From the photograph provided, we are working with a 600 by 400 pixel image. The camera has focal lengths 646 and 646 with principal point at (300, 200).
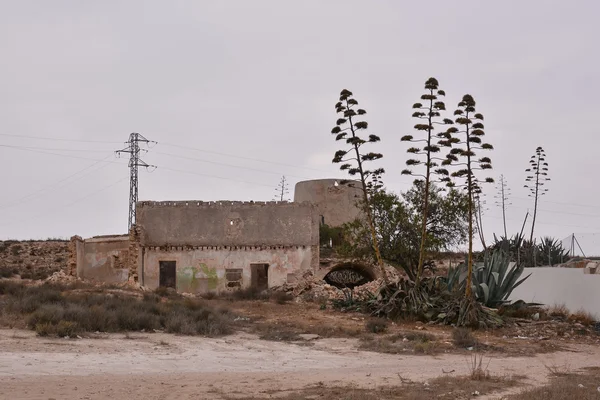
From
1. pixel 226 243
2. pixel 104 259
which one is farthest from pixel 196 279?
pixel 104 259

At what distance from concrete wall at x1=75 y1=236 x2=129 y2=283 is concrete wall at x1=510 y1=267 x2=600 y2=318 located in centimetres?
1734

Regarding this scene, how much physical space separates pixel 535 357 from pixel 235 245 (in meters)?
18.7

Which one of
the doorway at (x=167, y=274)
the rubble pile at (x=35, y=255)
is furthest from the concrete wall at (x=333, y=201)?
the rubble pile at (x=35, y=255)

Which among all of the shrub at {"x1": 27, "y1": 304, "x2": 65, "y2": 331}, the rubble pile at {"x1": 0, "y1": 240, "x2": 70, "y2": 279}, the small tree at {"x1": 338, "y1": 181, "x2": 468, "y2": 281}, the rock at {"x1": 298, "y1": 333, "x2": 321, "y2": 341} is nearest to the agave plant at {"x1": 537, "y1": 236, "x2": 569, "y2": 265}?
the small tree at {"x1": 338, "y1": 181, "x2": 468, "y2": 281}

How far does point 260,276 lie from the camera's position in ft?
101

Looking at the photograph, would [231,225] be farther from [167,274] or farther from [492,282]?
[492,282]

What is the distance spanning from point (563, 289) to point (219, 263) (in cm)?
1563

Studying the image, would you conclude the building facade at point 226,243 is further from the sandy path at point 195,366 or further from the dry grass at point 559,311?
the sandy path at point 195,366

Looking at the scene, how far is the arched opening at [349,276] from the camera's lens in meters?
31.9

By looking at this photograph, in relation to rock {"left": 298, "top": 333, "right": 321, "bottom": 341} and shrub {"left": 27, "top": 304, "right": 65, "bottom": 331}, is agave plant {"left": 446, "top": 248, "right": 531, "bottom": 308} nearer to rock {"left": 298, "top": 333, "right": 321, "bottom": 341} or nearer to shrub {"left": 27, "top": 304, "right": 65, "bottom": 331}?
rock {"left": 298, "top": 333, "right": 321, "bottom": 341}

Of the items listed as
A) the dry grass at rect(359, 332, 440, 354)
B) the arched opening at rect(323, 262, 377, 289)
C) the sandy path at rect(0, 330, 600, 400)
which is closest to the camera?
the sandy path at rect(0, 330, 600, 400)

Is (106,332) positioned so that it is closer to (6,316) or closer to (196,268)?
(6,316)

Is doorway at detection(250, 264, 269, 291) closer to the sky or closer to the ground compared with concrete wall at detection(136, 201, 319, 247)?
closer to the ground

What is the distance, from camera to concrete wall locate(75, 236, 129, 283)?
28.8 metres
